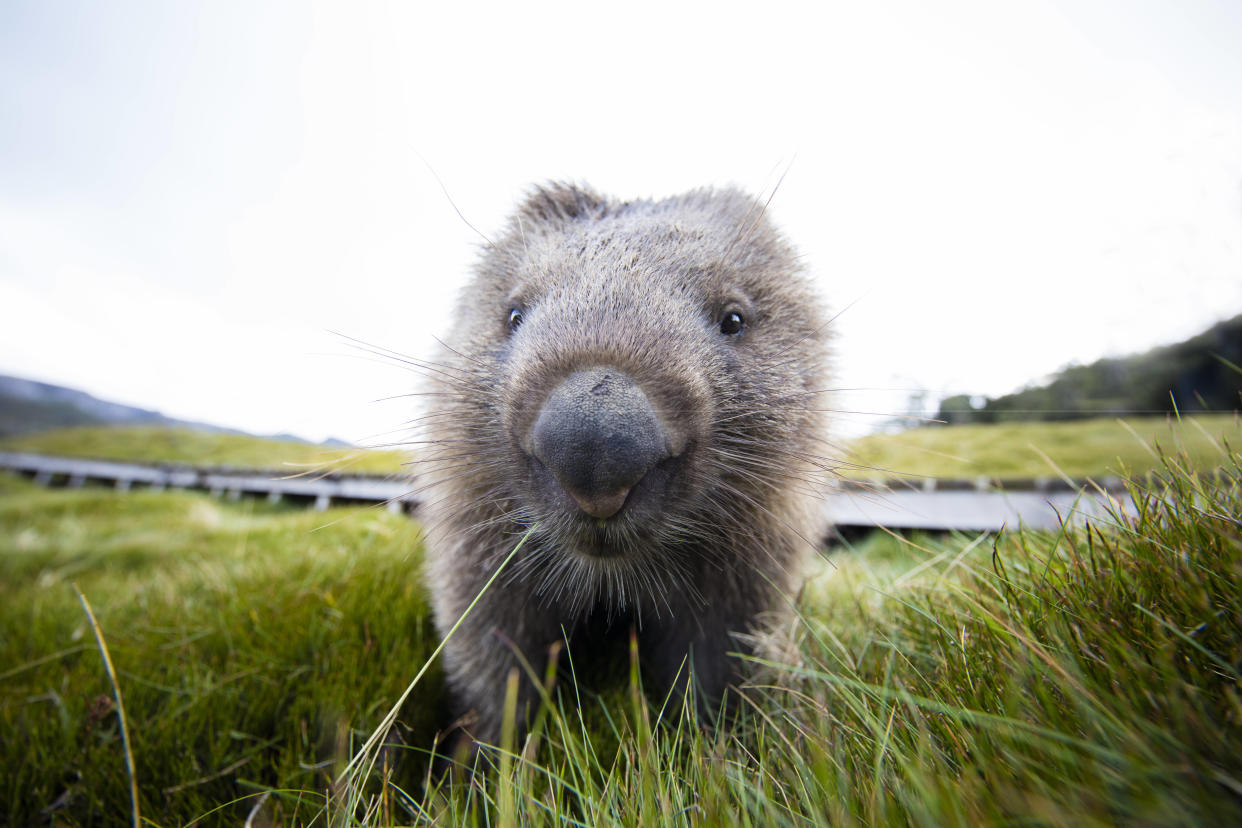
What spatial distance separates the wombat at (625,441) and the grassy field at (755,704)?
0.28 meters

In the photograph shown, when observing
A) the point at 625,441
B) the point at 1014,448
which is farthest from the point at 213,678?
the point at 1014,448

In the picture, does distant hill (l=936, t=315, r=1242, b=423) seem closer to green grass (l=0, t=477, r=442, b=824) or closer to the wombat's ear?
the wombat's ear

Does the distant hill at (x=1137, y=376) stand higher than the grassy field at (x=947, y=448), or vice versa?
the distant hill at (x=1137, y=376)

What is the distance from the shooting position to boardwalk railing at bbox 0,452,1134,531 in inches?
82.6

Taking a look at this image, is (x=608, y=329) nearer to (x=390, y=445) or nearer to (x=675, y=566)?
(x=675, y=566)

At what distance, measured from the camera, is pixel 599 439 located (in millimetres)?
1382

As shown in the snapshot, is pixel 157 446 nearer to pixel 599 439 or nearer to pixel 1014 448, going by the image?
pixel 599 439

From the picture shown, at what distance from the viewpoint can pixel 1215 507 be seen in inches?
48.8

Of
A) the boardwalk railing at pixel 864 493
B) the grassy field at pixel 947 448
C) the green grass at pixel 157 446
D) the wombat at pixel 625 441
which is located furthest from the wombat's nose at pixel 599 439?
the green grass at pixel 157 446

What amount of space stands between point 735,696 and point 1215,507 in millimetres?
1648

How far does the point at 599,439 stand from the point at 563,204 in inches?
60.5

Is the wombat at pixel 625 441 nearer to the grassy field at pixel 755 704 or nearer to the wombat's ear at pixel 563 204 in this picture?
the wombat's ear at pixel 563 204

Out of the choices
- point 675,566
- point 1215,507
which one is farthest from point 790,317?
point 1215,507

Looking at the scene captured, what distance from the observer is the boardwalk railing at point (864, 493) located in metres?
2.10
